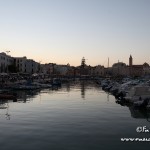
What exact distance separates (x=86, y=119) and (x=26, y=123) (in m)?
7.78

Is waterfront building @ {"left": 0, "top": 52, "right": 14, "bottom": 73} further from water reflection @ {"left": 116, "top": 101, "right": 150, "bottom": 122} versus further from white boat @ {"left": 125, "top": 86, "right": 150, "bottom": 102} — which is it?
water reflection @ {"left": 116, "top": 101, "right": 150, "bottom": 122}

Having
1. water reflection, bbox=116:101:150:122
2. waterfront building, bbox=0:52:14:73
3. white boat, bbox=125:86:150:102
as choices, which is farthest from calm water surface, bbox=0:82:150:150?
waterfront building, bbox=0:52:14:73

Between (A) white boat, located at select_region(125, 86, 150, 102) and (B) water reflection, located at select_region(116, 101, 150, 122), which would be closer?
(B) water reflection, located at select_region(116, 101, 150, 122)

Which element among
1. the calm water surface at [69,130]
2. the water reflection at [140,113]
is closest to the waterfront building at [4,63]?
the calm water surface at [69,130]

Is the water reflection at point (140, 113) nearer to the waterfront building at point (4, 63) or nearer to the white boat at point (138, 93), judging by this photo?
the white boat at point (138, 93)

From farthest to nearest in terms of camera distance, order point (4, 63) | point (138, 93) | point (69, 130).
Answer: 1. point (4, 63)
2. point (138, 93)
3. point (69, 130)

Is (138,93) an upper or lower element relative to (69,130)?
upper

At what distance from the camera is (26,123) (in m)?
35.8

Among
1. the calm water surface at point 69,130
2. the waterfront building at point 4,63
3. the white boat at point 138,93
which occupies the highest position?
the waterfront building at point 4,63

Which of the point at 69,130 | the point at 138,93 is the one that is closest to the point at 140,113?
the point at 138,93

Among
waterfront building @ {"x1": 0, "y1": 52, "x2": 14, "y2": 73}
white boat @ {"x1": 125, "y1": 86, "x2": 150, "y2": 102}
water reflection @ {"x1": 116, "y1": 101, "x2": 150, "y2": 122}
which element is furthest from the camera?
waterfront building @ {"x1": 0, "y1": 52, "x2": 14, "y2": 73}

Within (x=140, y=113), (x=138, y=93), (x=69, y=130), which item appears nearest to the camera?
(x=69, y=130)

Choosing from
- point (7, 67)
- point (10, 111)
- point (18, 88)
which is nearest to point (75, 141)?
point (10, 111)

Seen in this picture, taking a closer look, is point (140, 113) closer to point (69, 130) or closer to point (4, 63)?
point (69, 130)
